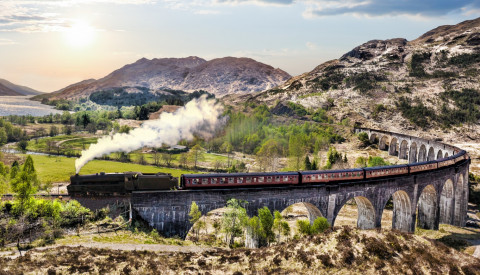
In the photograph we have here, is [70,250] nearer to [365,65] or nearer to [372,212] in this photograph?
[372,212]

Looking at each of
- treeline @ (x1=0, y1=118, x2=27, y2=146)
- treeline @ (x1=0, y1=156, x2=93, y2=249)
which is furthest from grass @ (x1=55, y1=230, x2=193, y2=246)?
treeline @ (x1=0, y1=118, x2=27, y2=146)

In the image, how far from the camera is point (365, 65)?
7785 inches

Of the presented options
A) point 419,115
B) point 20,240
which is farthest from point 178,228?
point 419,115

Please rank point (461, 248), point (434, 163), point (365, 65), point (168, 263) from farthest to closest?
point (365, 65) < point (434, 163) < point (461, 248) < point (168, 263)

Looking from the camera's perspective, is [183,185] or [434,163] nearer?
[183,185]

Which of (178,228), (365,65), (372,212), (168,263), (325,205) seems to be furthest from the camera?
(365,65)

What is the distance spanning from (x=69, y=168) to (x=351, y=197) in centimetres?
5932

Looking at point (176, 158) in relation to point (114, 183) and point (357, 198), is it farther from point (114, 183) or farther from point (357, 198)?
point (114, 183)

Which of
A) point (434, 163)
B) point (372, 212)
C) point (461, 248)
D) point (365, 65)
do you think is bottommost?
point (461, 248)

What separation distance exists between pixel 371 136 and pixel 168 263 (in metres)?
108

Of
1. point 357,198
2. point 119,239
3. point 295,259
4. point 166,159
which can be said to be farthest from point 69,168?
point 295,259

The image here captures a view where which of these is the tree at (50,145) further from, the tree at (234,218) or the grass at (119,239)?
the tree at (234,218)

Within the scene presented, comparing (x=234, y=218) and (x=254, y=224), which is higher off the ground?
(x=234, y=218)

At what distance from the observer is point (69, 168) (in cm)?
7325
